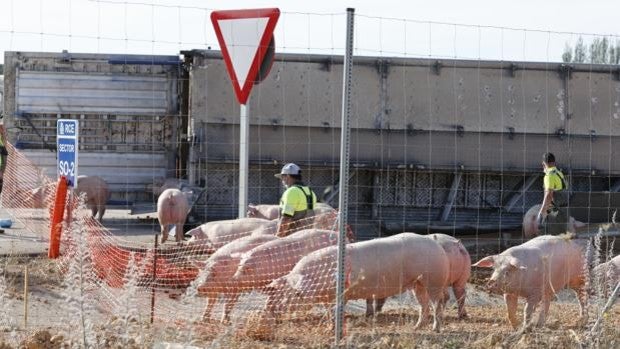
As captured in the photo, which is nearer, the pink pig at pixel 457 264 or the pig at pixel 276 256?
the pig at pixel 276 256

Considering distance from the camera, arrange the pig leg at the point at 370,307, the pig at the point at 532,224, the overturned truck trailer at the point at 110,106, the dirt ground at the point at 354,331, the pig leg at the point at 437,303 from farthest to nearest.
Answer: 1. the overturned truck trailer at the point at 110,106
2. the pig at the point at 532,224
3. the pig leg at the point at 370,307
4. the pig leg at the point at 437,303
5. the dirt ground at the point at 354,331

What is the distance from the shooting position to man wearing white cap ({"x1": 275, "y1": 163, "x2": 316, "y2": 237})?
1118 cm

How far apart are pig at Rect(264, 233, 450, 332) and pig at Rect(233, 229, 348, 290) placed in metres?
0.26

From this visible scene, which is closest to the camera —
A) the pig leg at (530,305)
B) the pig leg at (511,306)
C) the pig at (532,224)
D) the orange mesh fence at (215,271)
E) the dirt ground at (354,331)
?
the dirt ground at (354,331)

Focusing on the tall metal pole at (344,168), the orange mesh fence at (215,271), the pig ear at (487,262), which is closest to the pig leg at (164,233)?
the orange mesh fence at (215,271)

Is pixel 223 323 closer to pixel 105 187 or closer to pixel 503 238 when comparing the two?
pixel 503 238

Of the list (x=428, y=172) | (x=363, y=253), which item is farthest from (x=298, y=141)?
Answer: (x=363, y=253)

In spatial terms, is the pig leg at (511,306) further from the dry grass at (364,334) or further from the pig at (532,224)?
the pig at (532,224)

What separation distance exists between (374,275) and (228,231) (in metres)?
3.02

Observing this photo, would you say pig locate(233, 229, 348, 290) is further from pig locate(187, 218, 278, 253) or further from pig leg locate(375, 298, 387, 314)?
pig locate(187, 218, 278, 253)

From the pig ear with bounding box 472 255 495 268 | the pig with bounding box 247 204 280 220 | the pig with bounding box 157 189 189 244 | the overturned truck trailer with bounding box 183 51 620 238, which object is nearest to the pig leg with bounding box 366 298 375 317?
the pig ear with bounding box 472 255 495 268

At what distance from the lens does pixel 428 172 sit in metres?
16.8

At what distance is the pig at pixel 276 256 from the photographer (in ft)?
30.8

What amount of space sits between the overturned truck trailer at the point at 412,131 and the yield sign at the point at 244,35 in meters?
5.98
